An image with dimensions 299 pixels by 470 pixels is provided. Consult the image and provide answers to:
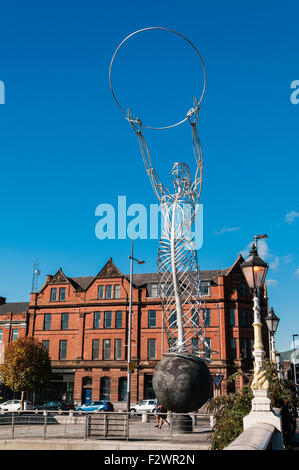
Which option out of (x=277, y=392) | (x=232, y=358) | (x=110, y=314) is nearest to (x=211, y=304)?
(x=232, y=358)

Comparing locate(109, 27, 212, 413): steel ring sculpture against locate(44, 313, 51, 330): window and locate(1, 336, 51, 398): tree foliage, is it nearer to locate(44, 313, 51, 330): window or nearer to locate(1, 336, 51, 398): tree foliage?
locate(1, 336, 51, 398): tree foliage

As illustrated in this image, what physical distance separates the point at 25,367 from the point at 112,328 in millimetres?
11349

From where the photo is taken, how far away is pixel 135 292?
51.3m

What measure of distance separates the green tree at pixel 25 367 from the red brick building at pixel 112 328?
6898 millimetres

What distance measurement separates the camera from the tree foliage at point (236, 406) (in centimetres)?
1055

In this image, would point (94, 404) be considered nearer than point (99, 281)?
Yes

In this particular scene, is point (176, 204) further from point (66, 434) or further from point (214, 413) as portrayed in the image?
point (66, 434)

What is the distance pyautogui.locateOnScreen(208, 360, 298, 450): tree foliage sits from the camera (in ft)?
34.6

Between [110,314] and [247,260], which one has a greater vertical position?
[110,314]

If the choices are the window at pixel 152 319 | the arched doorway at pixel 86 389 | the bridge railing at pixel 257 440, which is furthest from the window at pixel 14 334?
the bridge railing at pixel 257 440

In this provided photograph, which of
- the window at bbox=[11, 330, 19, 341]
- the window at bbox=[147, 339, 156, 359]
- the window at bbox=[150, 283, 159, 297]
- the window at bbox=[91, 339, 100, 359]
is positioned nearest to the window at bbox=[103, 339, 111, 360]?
the window at bbox=[91, 339, 100, 359]

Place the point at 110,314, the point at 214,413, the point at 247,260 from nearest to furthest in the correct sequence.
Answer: the point at 247,260 < the point at 214,413 < the point at 110,314

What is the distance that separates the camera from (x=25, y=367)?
137ft
